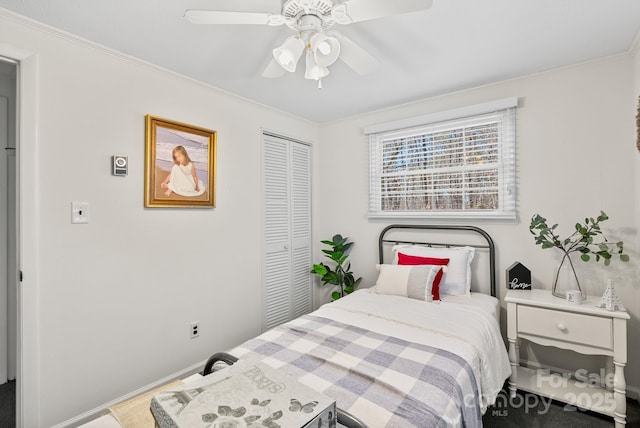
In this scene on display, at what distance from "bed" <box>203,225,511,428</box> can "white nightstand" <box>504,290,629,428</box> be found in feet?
0.64

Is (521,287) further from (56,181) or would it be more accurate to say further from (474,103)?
(56,181)

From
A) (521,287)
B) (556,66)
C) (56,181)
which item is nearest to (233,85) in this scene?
(56,181)

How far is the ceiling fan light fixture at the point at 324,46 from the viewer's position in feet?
4.49

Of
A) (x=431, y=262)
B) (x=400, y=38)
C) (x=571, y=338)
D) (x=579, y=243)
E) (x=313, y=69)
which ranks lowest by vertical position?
(x=571, y=338)

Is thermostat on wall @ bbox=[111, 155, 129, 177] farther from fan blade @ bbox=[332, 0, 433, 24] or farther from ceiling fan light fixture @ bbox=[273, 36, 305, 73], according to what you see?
fan blade @ bbox=[332, 0, 433, 24]

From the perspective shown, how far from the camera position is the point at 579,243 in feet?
7.33

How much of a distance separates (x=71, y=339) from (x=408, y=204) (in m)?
2.88

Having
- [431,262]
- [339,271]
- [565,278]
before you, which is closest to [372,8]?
[431,262]

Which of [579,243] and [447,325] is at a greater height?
[579,243]

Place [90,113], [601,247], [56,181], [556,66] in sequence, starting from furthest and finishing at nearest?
[556,66] → [601,247] → [90,113] → [56,181]

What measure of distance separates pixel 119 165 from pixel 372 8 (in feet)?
6.11

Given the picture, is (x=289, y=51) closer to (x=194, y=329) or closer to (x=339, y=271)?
(x=194, y=329)

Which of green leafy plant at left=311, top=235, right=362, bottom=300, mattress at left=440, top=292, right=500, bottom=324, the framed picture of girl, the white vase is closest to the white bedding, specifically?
A: mattress at left=440, top=292, right=500, bottom=324

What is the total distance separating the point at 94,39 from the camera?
191cm
